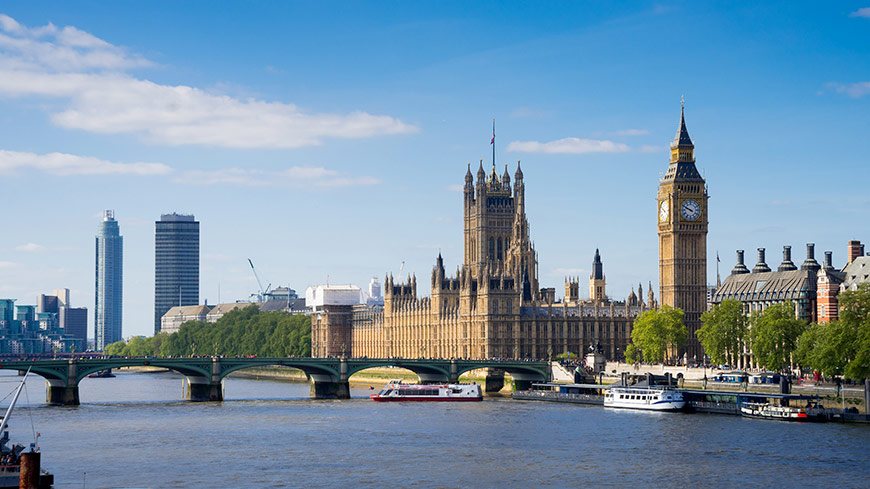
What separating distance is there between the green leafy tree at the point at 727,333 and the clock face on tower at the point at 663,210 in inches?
1198

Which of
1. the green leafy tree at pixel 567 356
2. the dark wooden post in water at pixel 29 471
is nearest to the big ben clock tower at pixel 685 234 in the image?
the green leafy tree at pixel 567 356

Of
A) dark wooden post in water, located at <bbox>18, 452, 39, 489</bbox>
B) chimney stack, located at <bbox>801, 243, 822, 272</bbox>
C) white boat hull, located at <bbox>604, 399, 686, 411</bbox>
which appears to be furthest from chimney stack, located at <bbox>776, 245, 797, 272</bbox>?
dark wooden post in water, located at <bbox>18, 452, 39, 489</bbox>

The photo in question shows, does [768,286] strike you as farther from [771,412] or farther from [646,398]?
[771,412]

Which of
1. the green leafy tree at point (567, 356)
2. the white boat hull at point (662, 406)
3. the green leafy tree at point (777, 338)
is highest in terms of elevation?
the green leafy tree at point (777, 338)

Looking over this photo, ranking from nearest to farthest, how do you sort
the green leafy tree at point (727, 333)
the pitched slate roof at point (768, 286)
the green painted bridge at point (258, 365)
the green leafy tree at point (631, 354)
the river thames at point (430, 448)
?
the river thames at point (430, 448) → the green painted bridge at point (258, 365) → the green leafy tree at point (727, 333) → the pitched slate roof at point (768, 286) → the green leafy tree at point (631, 354)

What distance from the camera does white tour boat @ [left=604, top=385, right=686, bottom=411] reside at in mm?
129750

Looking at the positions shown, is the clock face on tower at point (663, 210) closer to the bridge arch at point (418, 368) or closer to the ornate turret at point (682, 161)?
the ornate turret at point (682, 161)

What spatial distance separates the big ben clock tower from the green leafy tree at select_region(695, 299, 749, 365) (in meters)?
26.8

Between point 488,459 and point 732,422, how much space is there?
31.0m

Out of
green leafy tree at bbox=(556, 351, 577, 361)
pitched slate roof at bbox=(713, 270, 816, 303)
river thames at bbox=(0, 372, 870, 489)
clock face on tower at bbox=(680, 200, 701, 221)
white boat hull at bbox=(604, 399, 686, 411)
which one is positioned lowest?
river thames at bbox=(0, 372, 870, 489)

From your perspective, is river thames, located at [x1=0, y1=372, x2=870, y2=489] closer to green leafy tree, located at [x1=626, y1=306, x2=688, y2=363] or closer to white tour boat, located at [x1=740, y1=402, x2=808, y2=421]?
white tour boat, located at [x1=740, y1=402, x2=808, y2=421]

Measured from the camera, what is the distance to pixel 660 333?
172 meters

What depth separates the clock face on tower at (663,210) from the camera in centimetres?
18812

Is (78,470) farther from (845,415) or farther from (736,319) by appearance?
(736,319)
